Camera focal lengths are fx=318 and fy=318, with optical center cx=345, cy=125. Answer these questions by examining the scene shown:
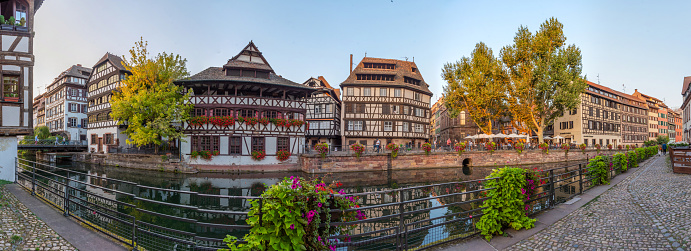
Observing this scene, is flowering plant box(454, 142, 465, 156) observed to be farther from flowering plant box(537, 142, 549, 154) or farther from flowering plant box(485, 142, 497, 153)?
flowering plant box(537, 142, 549, 154)

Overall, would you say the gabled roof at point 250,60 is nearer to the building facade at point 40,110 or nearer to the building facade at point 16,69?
the building facade at point 16,69

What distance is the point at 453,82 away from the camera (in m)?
40.7

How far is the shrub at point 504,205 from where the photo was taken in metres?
6.27

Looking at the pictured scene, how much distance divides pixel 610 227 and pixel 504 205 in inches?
84.8

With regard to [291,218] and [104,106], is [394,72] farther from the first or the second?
[291,218]

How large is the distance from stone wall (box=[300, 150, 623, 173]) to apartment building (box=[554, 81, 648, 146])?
401 inches

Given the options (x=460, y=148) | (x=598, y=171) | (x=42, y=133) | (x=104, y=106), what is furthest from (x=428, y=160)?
(x=42, y=133)

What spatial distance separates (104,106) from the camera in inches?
1622

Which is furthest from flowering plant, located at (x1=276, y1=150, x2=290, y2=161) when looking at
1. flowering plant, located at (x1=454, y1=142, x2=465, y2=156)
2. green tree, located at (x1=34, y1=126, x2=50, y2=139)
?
green tree, located at (x1=34, y1=126, x2=50, y2=139)

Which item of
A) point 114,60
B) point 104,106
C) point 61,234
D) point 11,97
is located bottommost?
point 61,234

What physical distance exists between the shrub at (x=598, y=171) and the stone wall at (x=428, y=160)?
14.6m

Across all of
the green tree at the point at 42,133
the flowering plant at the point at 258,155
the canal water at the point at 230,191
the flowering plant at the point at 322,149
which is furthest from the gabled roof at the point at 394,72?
the green tree at the point at 42,133

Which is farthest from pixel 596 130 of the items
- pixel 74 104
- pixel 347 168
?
pixel 74 104

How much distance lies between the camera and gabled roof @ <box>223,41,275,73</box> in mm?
31444
